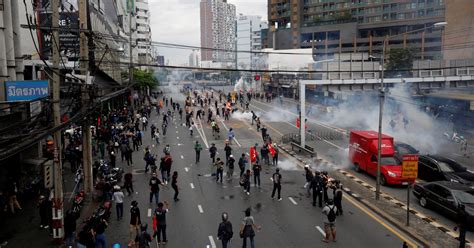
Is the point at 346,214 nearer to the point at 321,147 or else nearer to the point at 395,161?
the point at 395,161

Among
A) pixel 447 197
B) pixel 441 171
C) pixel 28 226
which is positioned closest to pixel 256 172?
pixel 447 197

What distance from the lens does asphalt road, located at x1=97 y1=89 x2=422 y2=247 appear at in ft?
47.0

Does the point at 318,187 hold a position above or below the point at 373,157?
below

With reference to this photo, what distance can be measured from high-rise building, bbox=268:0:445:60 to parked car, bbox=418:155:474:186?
76.9 m

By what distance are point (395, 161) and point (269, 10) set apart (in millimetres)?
111730

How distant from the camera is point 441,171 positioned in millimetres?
21141

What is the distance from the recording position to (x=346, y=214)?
55.9ft

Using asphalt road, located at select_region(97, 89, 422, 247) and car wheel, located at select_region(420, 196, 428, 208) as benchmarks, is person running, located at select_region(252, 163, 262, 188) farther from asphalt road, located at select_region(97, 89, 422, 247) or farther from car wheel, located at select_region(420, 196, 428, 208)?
car wheel, located at select_region(420, 196, 428, 208)

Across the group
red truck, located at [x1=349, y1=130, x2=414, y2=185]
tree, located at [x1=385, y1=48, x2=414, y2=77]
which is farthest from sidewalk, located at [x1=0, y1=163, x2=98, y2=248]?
tree, located at [x1=385, y1=48, x2=414, y2=77]

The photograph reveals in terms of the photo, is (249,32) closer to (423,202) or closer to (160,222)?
(423,202)

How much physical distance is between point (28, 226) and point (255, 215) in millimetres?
8194

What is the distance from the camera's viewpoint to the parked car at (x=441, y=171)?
67.3ft

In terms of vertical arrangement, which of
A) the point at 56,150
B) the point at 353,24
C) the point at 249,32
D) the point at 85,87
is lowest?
the point at 56,150

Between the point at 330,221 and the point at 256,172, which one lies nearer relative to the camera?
the point at 330,221
